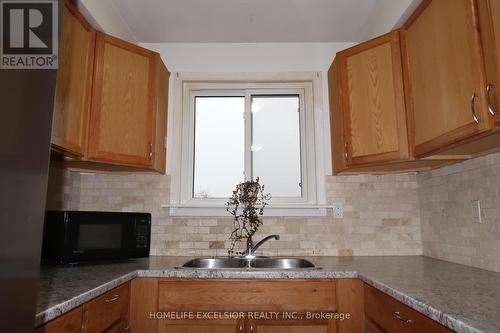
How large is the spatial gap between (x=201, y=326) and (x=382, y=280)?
2.90 ft

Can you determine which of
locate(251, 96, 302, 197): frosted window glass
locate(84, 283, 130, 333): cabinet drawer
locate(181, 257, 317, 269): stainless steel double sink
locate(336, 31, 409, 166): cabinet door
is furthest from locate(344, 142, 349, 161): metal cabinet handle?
locate(84, 283, 130, 333): cabinet drawer

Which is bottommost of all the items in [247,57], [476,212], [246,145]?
[476,212]

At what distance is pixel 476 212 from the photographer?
1636mm

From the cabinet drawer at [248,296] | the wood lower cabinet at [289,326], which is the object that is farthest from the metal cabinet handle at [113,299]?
the wood lower cabinet at [289,326]

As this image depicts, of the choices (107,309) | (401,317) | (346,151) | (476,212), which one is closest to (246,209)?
(346,151)

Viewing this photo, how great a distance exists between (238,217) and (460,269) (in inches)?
50.1

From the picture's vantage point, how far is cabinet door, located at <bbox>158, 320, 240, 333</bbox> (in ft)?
5.20

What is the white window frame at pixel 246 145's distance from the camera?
2250 mm

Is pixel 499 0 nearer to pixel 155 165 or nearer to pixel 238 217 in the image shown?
pixel 238 217

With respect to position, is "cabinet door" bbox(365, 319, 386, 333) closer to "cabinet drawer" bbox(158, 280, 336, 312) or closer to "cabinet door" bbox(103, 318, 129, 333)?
"cabinet drawer" bbox(158, 280, 336, 312)

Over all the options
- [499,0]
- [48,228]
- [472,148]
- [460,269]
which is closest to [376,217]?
[460,269]

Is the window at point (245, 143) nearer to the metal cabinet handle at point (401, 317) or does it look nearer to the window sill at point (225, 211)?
the window sill at point (225, 211)

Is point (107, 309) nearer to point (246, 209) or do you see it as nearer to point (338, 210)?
point (246, 209)

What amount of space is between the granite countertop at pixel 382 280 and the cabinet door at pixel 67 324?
0.11 feet
